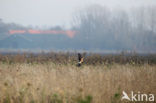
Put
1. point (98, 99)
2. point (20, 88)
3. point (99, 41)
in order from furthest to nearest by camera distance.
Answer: point (99, 41)
point (20, 88)
point (98, 99)

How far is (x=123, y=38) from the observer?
70.8m

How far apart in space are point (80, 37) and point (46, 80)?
64.2 m

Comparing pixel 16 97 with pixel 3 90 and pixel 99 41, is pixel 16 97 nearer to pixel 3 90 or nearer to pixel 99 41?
pixel 3 90

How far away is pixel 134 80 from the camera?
7.66 meters

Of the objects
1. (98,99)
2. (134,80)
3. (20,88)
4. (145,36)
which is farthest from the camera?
(145,36)

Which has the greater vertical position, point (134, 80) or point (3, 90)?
point (3, 90)

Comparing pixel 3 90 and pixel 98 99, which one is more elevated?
pixel 3 90

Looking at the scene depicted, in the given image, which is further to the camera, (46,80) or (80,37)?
(80,37)

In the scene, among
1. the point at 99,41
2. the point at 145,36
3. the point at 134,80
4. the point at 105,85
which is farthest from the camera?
the point at 99,41

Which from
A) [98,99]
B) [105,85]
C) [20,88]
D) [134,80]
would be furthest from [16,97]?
[134,80]

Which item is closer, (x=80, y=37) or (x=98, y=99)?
(x=98, y=99)

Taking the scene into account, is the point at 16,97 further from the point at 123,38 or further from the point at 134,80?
the point at 123,38

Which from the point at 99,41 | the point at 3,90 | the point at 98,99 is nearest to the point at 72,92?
the point at 98,99

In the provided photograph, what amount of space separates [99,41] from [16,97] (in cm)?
7042
